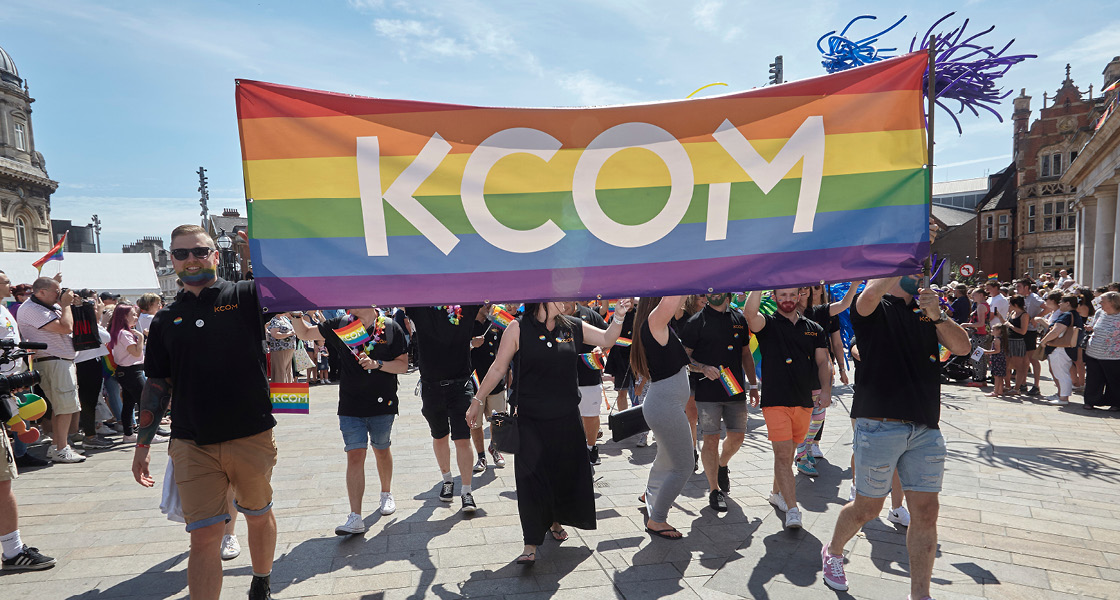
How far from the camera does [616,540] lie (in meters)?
4.50

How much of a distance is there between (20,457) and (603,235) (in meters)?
7.78

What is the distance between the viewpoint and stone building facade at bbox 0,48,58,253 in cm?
4412

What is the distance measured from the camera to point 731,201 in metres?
3.43

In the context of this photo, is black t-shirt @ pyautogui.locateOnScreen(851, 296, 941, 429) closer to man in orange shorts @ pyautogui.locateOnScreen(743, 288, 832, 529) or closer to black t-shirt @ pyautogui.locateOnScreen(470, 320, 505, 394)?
man in orange shorts @ pyautogui.locateOnScreen(743, 288, 832, 529)

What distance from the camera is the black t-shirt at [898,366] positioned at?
3.39 metres

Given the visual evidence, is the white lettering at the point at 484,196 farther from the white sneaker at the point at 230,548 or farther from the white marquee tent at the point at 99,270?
the white marquee tent at the point at 99,270

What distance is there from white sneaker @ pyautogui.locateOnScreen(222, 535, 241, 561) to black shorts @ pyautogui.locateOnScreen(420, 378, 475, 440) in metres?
1.67

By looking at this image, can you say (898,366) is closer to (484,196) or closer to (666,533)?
(666,533)

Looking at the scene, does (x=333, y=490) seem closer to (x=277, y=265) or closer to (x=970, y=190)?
(x=277, y=265)

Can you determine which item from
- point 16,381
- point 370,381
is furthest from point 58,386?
point 370,381

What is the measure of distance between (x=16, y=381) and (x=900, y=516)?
6.81m

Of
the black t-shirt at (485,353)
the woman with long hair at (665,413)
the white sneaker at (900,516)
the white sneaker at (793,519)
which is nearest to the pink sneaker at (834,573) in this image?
the white sneaker at (793,519)

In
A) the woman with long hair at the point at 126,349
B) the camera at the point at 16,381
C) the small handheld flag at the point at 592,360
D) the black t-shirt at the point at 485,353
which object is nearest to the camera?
the camera at the point at 16,381

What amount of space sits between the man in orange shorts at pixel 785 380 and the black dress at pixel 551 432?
156 cm
